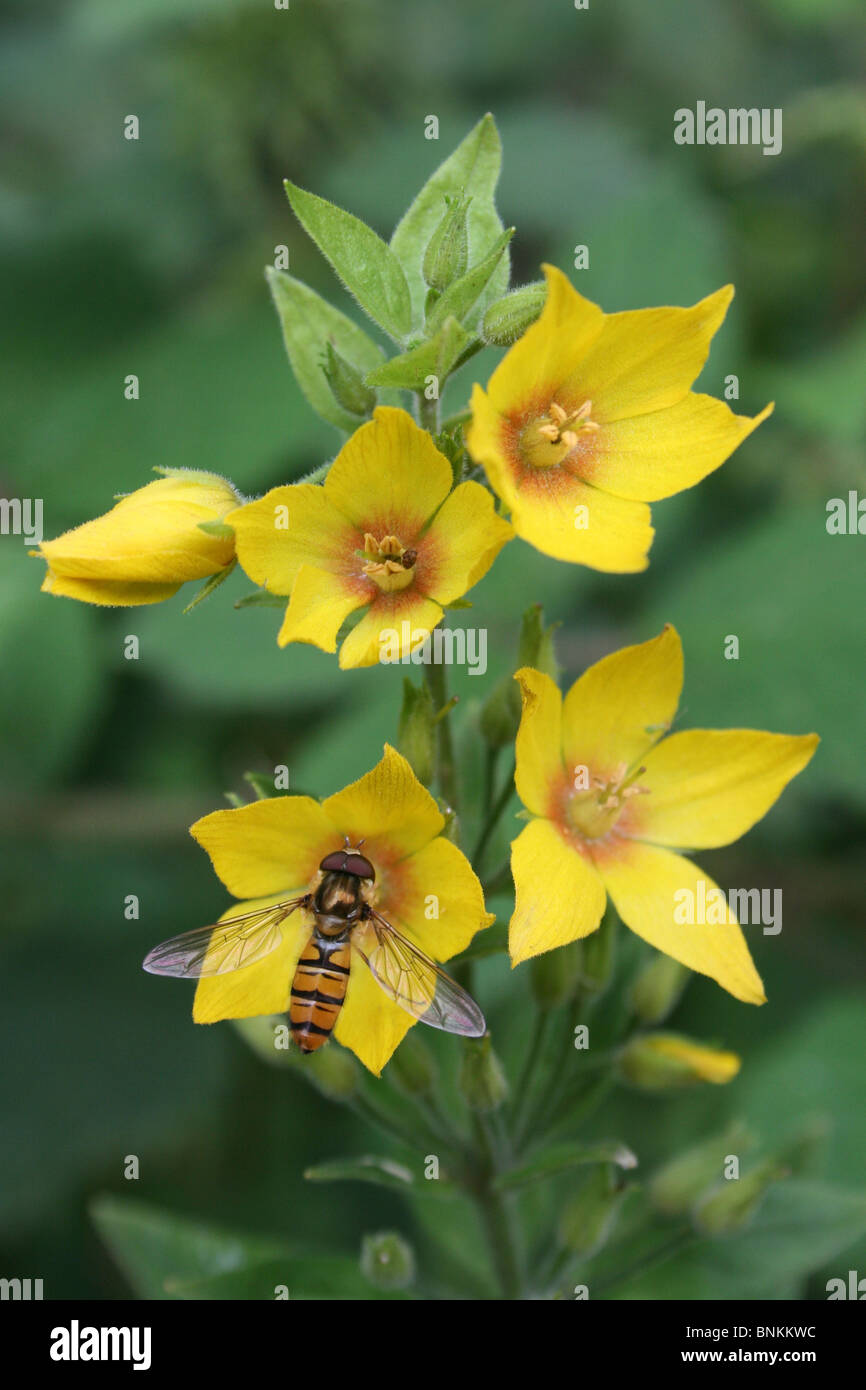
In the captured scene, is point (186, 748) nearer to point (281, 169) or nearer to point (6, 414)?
point (6, 414)

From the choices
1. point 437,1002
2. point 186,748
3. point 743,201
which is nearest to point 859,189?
point 743,201

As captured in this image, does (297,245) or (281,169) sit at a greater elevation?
(281,169)

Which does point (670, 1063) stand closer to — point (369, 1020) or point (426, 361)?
point (369, 1020)

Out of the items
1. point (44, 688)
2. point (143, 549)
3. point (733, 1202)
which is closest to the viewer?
point (143, 549)

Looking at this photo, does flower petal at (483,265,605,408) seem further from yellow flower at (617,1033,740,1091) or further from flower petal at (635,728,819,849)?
yellow flower at (617,1033,740,1091)

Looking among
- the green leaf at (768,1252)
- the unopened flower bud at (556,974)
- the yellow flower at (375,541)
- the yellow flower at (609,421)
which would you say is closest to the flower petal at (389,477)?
the yellow flower at (375,541)

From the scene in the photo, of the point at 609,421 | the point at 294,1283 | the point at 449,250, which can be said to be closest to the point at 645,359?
the point at 609,421
